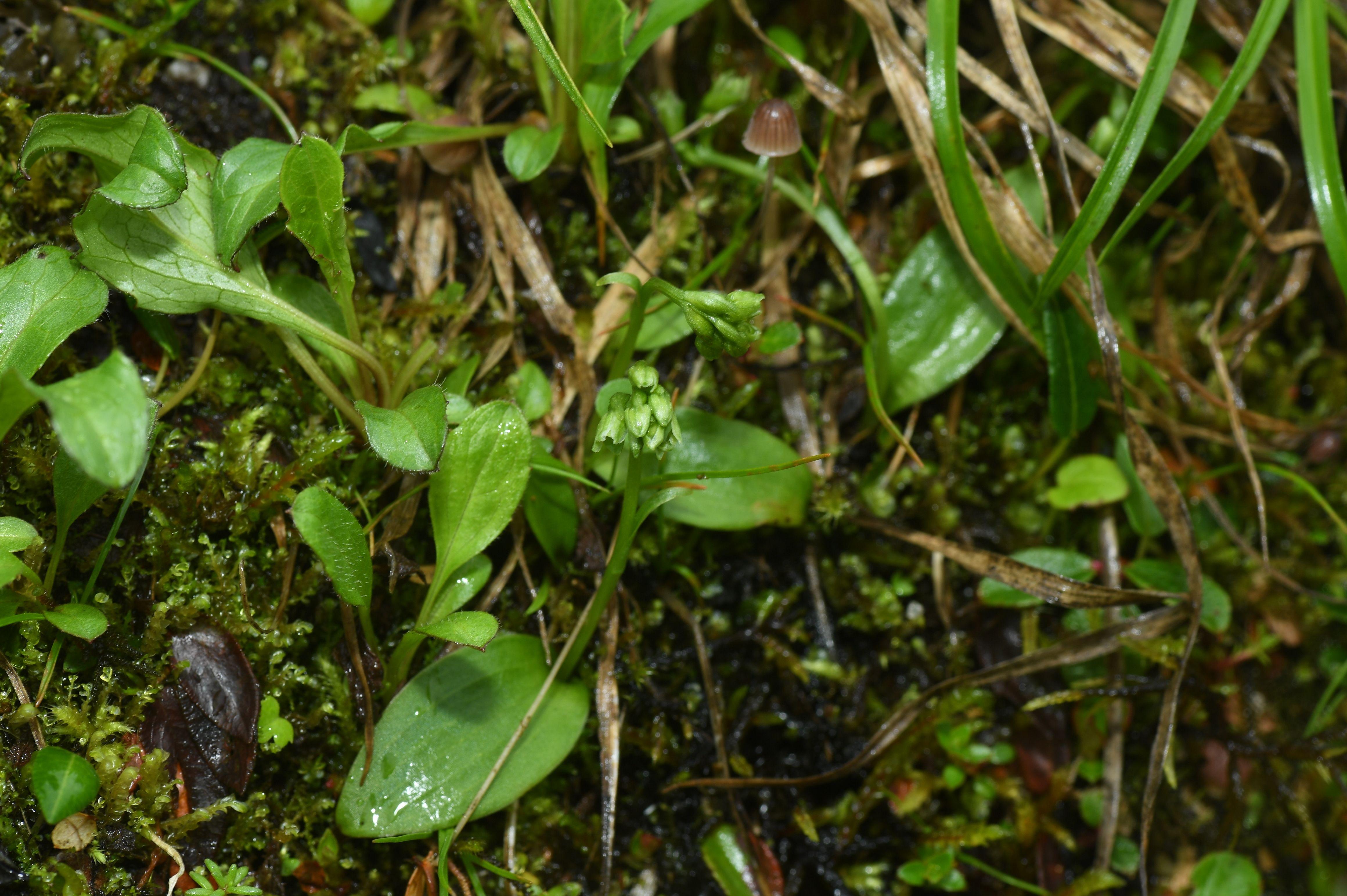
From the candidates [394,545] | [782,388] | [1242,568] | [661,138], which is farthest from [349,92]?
[1242,568]

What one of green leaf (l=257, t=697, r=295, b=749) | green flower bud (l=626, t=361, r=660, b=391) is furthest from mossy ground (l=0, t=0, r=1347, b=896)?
green flower bud (l=626, t=361, r=660, b=391)

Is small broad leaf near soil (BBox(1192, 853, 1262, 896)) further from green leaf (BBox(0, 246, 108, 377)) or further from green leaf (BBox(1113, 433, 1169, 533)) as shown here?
green leaf (BBox(0, 246, 108, 377))

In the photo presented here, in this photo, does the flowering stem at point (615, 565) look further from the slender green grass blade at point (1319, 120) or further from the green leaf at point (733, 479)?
the slender green grass blade at point (1319, 120)

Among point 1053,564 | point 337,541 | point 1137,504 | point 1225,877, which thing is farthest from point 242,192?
point 1225,877

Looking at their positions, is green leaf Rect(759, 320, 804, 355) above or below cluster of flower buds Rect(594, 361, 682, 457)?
below

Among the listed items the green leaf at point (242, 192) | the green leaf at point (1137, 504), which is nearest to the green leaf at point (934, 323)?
the green leaf at point (1137, 504)

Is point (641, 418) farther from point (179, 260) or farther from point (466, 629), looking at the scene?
point (179, 260)
